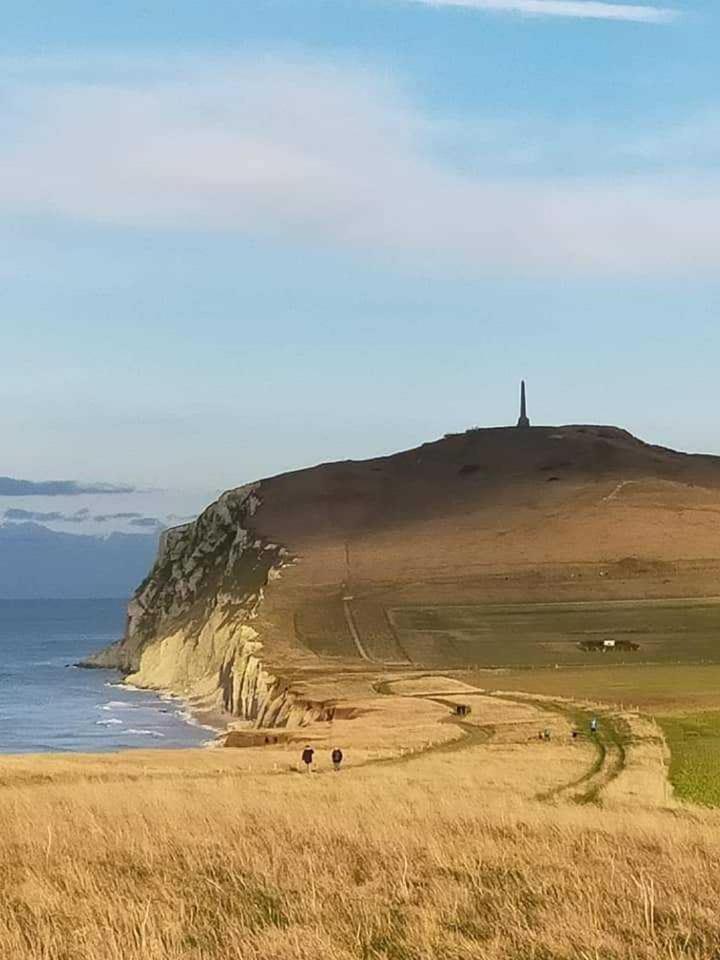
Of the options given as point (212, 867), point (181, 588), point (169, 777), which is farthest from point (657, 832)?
point (181, 588)

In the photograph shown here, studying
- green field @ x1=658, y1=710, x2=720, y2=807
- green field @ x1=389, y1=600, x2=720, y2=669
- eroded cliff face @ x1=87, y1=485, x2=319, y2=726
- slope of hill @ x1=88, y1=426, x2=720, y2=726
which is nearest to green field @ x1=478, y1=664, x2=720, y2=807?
green field @ x1=658, y1=710, x2=720, y2=807

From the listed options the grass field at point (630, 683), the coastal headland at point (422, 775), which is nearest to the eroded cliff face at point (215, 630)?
the coastal headland at point (422, 775)

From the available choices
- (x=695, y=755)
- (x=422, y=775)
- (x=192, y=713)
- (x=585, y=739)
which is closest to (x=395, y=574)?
(x=192, y=713)

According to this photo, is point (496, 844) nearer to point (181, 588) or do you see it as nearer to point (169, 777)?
point (169, 777)

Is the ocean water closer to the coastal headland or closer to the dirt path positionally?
the coastal headland

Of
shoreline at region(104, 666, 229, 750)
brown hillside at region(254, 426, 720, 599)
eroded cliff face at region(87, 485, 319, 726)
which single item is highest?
brown hillside at region(254, 426, 720, 599)
